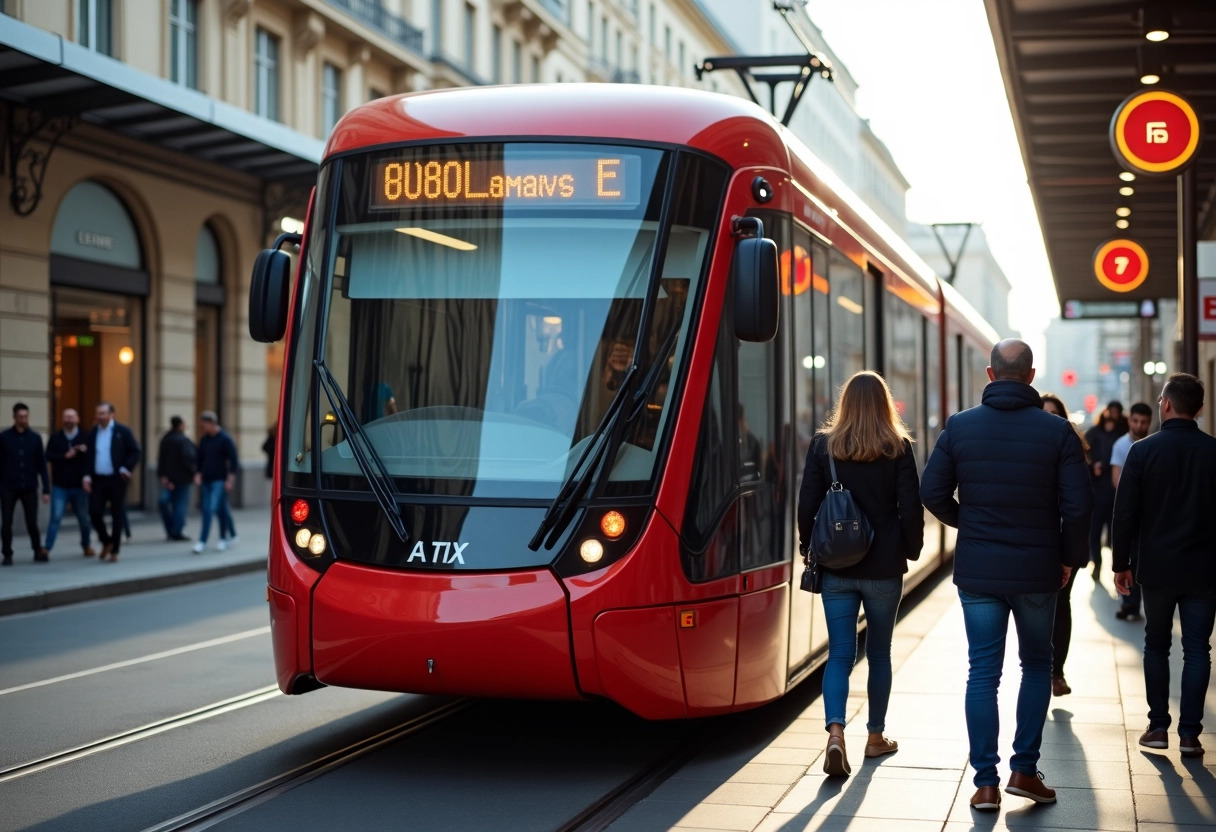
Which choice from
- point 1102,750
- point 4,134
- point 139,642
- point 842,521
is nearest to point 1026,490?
point 842,521

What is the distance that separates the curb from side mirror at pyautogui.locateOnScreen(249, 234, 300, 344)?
7.18m

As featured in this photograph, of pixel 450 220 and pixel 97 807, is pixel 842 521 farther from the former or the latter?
pixel 97 807

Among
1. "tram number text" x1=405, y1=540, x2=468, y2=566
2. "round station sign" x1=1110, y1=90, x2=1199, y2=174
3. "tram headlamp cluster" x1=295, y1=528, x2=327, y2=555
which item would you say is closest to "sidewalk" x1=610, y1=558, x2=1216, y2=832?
"tram number text" x1=405, y1=540, x2=468, y2=566

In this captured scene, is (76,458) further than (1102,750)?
Yes

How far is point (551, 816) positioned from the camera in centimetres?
585

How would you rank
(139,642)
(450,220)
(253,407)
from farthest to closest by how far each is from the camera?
1. (253,407)
2. (139,642)
3. (450,220)

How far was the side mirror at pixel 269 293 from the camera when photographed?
7234mm

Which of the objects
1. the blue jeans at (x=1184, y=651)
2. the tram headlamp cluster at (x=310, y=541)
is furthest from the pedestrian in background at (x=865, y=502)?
the tram headlamp cluster at (x=310, y=541)

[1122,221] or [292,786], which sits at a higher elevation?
[1122,221]

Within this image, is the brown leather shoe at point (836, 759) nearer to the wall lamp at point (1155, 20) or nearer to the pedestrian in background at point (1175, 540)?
the pedestrian in background at point (1175, 540)

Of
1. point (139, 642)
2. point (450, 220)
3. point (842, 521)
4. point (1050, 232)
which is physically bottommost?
point (139, 642)

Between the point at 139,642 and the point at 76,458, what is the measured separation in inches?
310

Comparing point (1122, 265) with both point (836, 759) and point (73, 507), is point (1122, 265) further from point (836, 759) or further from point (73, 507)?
point (73, 507)

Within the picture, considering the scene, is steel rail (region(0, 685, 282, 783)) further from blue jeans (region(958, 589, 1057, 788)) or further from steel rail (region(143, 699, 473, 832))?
blue jeans (region(958, 589, 1057, 788))
